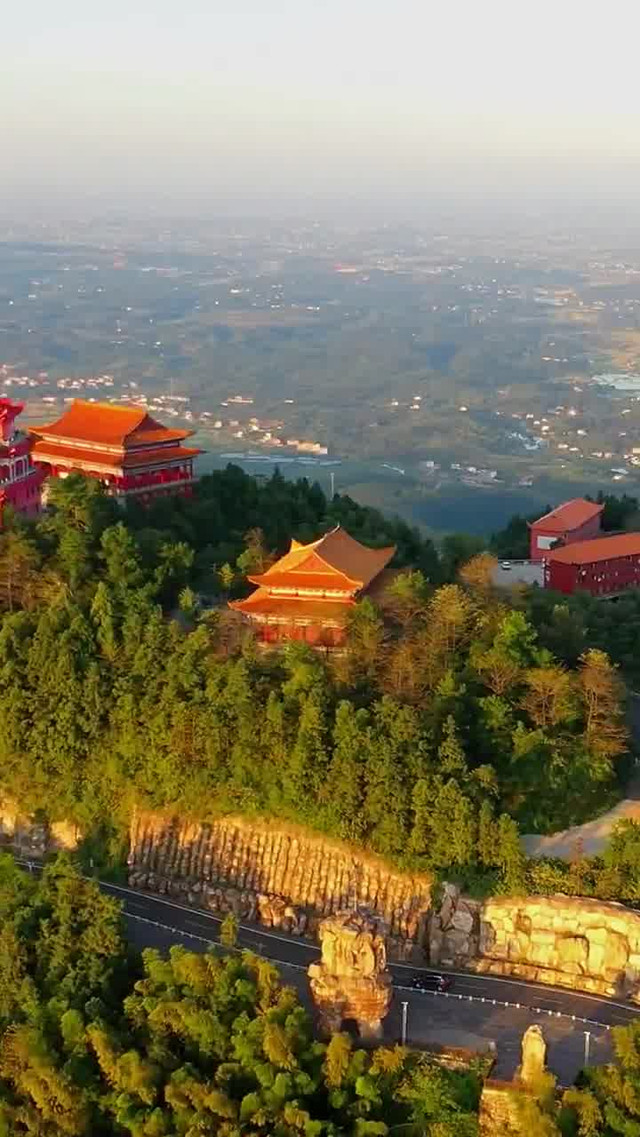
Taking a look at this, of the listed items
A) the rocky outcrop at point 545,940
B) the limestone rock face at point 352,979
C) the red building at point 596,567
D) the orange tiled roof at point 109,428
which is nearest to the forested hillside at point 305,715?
the rocky outcrop at point 545,940

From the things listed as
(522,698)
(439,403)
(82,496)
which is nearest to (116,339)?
(439,403)

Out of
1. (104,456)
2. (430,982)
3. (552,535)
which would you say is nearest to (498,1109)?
(430,982)

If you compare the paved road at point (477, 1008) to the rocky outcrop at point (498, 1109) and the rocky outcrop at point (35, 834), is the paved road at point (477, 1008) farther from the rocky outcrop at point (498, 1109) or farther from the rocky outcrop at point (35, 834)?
the rocky outcrop at point (35, 834)

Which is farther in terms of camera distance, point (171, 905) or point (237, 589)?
point (237, 589)

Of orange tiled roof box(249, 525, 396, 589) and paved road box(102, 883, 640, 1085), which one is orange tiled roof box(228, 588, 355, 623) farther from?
paved road box(102, 883, 640, 1085)

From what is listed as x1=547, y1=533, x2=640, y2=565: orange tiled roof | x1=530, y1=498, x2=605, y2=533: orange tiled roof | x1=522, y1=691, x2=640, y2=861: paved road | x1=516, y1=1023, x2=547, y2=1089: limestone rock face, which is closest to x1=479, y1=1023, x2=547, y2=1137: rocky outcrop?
x1=516, y1=1023, x2=547, y2=1089: limestone rock face

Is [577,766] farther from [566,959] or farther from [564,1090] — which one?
[564,1090]

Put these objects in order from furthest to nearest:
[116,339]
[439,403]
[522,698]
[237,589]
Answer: [116,339], [439,403], [237,589], [522,698]
